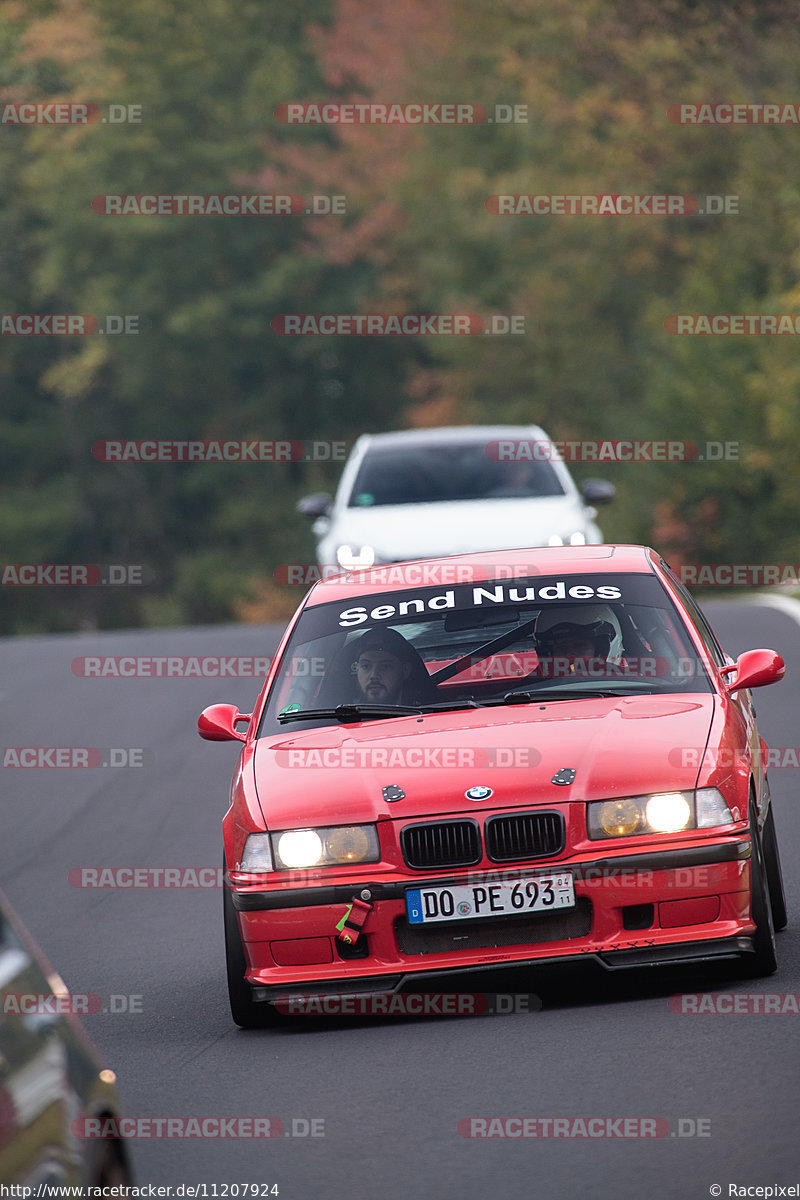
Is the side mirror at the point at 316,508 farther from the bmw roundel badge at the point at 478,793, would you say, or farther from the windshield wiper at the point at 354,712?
the bmw roundel badge at the point at 478,793

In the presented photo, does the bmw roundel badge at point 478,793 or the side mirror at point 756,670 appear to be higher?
the side mirror at point 756,670

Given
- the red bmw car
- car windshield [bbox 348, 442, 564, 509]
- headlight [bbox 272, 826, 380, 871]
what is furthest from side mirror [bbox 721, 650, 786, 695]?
car windshield [bbox 348, 442, 564, 509]

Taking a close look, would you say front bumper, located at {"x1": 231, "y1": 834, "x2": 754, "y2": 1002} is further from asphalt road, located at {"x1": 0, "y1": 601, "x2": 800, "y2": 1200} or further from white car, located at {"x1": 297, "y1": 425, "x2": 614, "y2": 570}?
white car, located at {"x1": 297, "y1": 425, "x2": 614, "y2": 570}

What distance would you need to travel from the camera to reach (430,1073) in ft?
20.2

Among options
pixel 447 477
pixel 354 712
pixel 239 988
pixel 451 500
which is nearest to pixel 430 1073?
pixel 239 988

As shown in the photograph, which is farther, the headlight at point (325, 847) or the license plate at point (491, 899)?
the headlight at point (325, 847)

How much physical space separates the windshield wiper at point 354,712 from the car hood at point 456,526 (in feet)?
26.6

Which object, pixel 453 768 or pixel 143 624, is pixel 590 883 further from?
pixel 143 624

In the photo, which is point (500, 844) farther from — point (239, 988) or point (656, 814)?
point (239, 988)

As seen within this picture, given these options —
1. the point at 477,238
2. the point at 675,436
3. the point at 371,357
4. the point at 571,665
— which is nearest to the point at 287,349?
the point at 371,357

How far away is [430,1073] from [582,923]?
84 centimetres

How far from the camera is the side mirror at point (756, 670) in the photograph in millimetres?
7594

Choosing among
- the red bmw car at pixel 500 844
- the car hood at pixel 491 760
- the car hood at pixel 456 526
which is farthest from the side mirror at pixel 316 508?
the car hood at pixel 491 760

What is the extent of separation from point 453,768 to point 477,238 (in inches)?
1724
